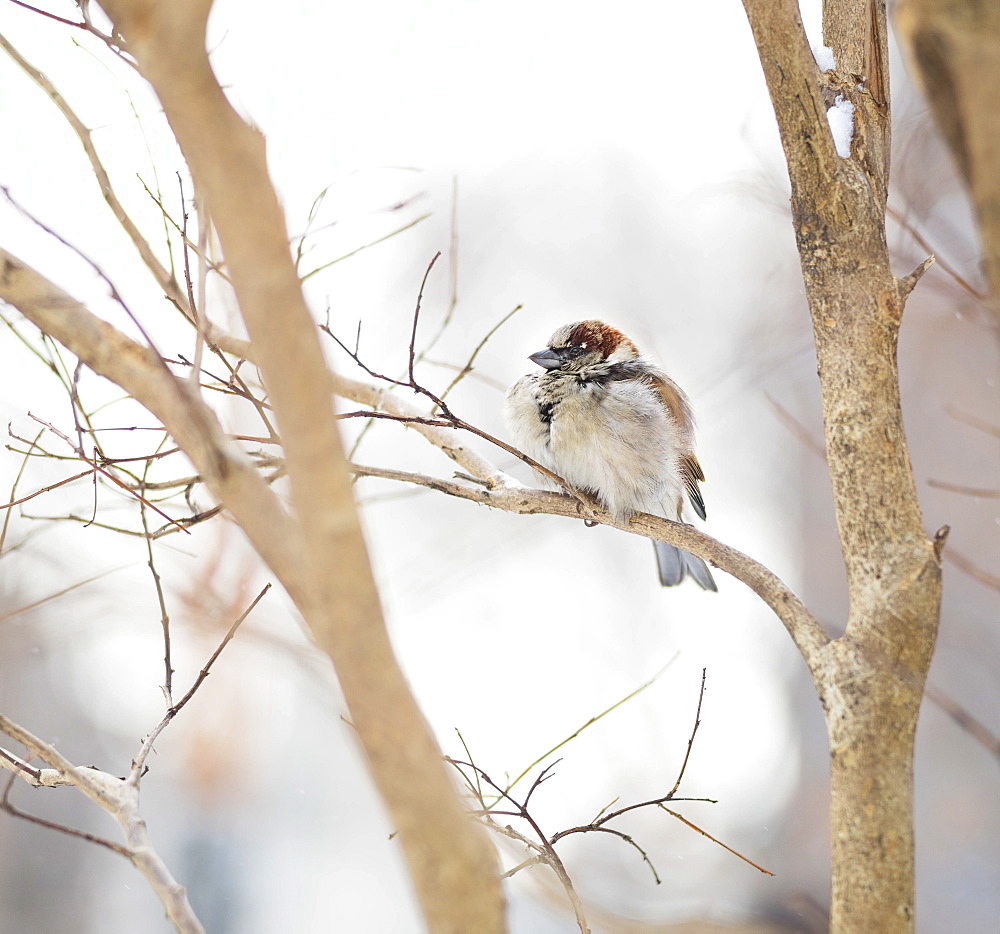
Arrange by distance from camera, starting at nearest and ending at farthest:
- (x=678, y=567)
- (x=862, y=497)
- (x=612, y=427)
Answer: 1. (x=862, y=497)
2. (x=612, y=427)
3. (x=678, y=567)

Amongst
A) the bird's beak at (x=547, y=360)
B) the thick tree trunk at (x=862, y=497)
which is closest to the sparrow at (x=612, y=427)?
the bird's beak at (x=547, y=360)

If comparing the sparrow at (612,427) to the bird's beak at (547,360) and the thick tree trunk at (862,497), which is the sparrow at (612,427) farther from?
the thick tree trunk at (862,497)

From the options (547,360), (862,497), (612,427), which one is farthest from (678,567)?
(862,497)

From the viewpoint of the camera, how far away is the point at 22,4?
1187 mm

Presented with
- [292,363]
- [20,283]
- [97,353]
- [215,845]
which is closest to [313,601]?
[292,363]

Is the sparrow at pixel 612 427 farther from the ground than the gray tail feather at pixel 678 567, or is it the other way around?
the sparrow at pixel 612 427

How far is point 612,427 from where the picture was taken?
2146 mm

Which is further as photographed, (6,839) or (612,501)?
(6,839)

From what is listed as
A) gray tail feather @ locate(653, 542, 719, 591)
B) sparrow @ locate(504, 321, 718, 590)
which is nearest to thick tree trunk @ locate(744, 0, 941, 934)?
sparrow @ locate(504, 321, 718, 590)

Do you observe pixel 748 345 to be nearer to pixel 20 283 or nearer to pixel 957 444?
pixel 957 444

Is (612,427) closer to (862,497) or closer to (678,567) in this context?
(678,567)

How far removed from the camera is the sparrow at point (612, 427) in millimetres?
2100

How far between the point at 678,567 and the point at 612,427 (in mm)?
467

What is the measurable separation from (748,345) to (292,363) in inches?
145
